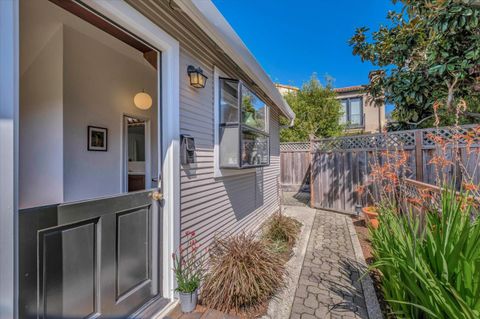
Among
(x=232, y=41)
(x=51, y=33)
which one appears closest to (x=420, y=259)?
(x=232, y=41)

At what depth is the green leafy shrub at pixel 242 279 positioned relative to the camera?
2418mm

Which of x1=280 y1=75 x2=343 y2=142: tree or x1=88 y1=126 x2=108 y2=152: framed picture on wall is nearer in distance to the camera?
x1=88 y1=126 x2=108 y2=152: framed picture on wall

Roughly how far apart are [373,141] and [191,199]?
5.22 meters

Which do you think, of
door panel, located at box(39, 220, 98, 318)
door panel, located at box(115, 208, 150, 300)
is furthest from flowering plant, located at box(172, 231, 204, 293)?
door panel, located at box(39, 220, 98, 318)

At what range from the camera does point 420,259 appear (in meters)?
1.71

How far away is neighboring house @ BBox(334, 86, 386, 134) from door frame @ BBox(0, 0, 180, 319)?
607 inches

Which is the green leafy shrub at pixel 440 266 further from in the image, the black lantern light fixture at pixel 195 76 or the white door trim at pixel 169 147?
the black lantern light fixture at pixel 195 76

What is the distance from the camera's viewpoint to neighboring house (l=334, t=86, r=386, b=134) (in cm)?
1580

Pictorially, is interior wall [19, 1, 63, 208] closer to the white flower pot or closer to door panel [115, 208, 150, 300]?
door panel [115, 208, 150, 300]

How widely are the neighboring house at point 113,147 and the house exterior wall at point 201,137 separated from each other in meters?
0.02

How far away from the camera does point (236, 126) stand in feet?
11.4

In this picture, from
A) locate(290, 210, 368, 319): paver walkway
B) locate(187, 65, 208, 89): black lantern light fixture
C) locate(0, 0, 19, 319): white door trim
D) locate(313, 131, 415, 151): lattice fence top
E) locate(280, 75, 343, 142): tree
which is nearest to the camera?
locate(0, 0, 19, 319): white door trim

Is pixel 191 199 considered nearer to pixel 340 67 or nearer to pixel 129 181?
pixel 129 181

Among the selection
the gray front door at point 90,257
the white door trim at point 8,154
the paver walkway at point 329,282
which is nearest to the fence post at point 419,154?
the paver walkway at point 329,282
